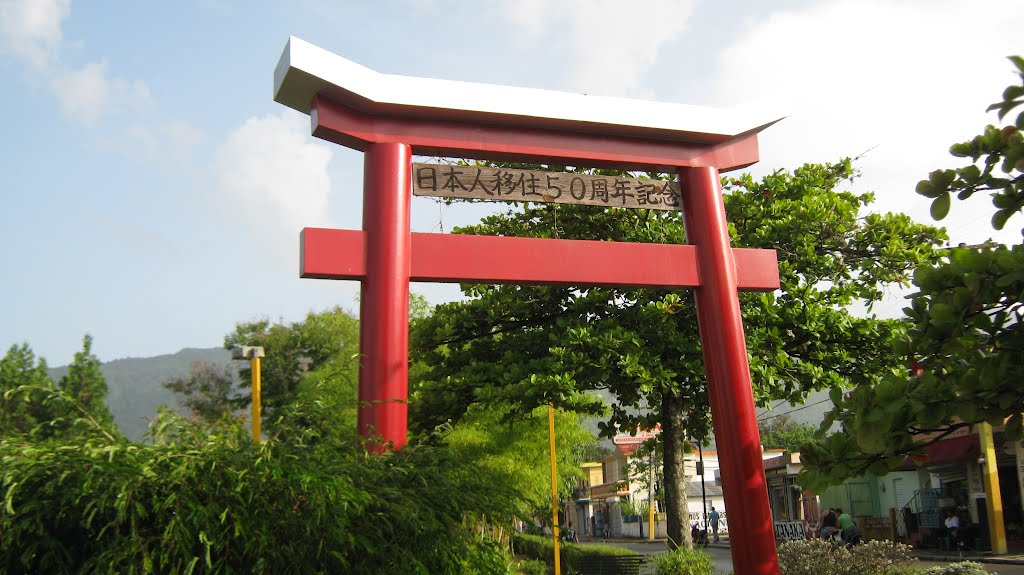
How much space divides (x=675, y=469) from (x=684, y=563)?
4.11 feet

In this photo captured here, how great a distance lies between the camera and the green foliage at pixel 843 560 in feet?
34.0

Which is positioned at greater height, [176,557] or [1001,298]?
[1001,298]

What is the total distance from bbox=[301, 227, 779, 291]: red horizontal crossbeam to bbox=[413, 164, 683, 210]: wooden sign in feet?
1.90

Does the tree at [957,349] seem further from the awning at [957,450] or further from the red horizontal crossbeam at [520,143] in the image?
the awning at [957,450]

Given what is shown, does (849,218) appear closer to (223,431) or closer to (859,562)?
(859,562)

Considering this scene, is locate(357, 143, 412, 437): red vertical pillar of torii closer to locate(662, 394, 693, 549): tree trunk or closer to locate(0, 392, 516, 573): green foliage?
locate(0, 392, 516, 573): green foliage

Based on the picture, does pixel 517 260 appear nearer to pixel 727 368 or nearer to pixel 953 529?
pixel 727 368

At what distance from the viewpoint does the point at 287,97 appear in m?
8.30

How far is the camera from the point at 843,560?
10.4 m

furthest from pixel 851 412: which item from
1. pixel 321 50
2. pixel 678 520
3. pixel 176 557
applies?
pixel 678 520

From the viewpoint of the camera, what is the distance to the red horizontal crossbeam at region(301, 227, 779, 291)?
804cm

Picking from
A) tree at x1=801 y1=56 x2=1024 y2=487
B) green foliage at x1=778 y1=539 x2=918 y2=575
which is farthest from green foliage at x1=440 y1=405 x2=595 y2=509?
tree at x1=801 y1=56 x2=1024 y2=487

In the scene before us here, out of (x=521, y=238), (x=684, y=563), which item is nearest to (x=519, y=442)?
(x=684, y=563)

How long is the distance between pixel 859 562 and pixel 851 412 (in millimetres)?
7556
